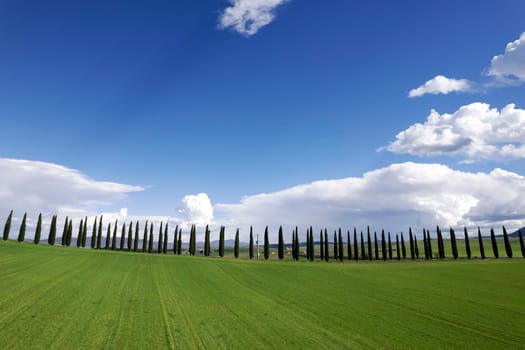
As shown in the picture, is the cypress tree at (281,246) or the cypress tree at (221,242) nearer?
the cypress tree at (281,246)

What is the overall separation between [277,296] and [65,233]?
93874 millimetres

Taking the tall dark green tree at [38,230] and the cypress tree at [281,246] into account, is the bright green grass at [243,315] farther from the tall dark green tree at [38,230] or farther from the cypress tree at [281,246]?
the tall dark green tree at [38,230]

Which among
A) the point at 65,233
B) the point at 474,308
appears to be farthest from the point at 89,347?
the point at 65,233

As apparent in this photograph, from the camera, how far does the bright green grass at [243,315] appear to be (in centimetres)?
1415

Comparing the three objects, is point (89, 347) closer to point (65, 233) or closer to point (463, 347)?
point (463, 347)

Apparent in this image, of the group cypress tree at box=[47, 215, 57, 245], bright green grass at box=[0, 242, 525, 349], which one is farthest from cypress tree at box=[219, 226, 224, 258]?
bright green grass at box=[0, 242, 525, 349]

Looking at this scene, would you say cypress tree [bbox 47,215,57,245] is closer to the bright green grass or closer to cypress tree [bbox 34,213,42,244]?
cypress tree [bbox 34,213,42,244]

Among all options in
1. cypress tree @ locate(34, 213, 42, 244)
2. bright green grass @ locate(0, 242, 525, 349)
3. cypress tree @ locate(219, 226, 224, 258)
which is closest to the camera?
bright green grass @ locate(0, 242, 525, 349)

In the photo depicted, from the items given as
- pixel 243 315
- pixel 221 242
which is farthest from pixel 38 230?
pixel 243 315

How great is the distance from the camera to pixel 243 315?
19.1m

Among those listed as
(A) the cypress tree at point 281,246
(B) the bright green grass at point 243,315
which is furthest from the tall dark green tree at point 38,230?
(B) the bright green grass at point 243,315

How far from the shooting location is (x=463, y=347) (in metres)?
14.2

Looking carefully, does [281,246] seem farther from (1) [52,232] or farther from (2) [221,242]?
(1) [52,232]

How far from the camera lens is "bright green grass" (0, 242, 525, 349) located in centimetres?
1415
